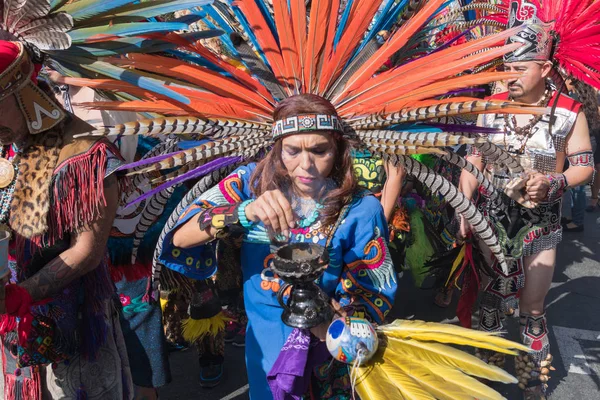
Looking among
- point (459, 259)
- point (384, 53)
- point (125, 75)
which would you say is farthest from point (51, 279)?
point (459, 259)

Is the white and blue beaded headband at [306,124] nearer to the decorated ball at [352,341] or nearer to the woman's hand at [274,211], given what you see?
the woman's hand at [274,211]

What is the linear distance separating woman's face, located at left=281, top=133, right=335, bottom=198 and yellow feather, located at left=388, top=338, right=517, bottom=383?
2.05ft

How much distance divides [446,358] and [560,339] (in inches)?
108

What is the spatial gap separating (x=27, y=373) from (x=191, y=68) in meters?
1.39

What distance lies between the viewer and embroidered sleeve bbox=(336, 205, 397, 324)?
2.01 m

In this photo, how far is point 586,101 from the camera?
388cm

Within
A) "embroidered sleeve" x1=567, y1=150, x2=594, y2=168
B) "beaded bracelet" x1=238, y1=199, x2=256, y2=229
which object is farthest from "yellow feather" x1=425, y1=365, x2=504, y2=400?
"embroidered sleeve" x1=567, y1=150, x2=594, y2=168

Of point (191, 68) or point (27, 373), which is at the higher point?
point (191, 68)

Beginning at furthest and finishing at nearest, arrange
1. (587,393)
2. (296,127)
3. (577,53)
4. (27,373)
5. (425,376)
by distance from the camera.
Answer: (587,393), (577,53), (27,373), (296,127), (425,376)

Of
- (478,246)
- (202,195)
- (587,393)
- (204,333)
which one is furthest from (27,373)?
(587,393)

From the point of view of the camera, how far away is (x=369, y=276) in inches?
79.4

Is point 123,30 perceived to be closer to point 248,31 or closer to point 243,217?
point 248,31

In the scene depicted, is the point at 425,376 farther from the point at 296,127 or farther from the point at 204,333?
the point at 204,333

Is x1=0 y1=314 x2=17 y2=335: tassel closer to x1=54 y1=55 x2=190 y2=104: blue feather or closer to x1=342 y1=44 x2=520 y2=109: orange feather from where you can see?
x1=54 y1=55 x2=190 y2=104: blue feather
